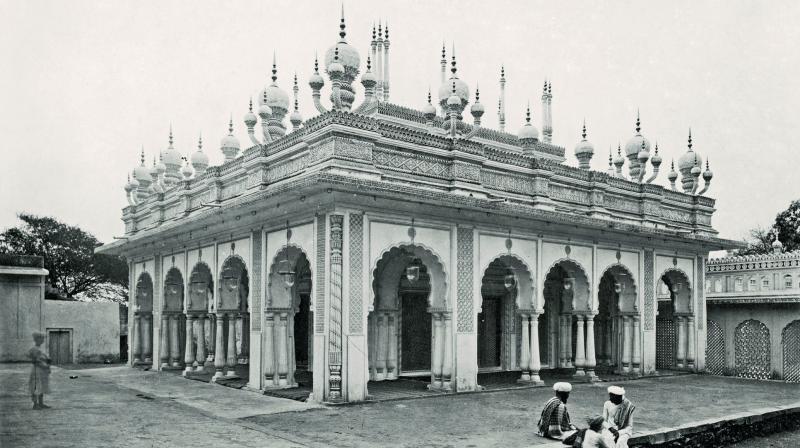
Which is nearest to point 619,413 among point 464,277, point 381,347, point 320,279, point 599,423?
point 599,423

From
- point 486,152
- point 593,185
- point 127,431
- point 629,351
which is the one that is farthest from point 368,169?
point 629,351

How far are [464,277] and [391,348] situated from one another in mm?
2809

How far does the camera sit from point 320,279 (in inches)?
428

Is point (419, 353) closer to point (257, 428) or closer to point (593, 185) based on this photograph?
point (593, 185)

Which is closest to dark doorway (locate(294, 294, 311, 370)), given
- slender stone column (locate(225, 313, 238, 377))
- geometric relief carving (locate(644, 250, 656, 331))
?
slender stone column (locate(225, 313, 238, 377))

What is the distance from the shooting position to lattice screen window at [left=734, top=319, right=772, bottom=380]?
16453 millimetres

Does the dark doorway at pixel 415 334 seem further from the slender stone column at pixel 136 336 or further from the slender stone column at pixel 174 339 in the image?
the slender stone column at pixel 136 336

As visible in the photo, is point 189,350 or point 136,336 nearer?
point 189,350

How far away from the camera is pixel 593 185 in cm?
1606

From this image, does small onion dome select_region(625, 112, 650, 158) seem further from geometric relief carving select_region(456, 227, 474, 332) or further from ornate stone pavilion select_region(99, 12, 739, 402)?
geometric relief carving select_region(456, 227, 474, 332)

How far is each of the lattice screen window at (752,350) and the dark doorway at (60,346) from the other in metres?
19.7

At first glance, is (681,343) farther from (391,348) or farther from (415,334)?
(391,348)

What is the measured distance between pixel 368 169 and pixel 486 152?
128 inches

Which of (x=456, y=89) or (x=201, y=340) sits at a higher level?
(x=456, y=89)
